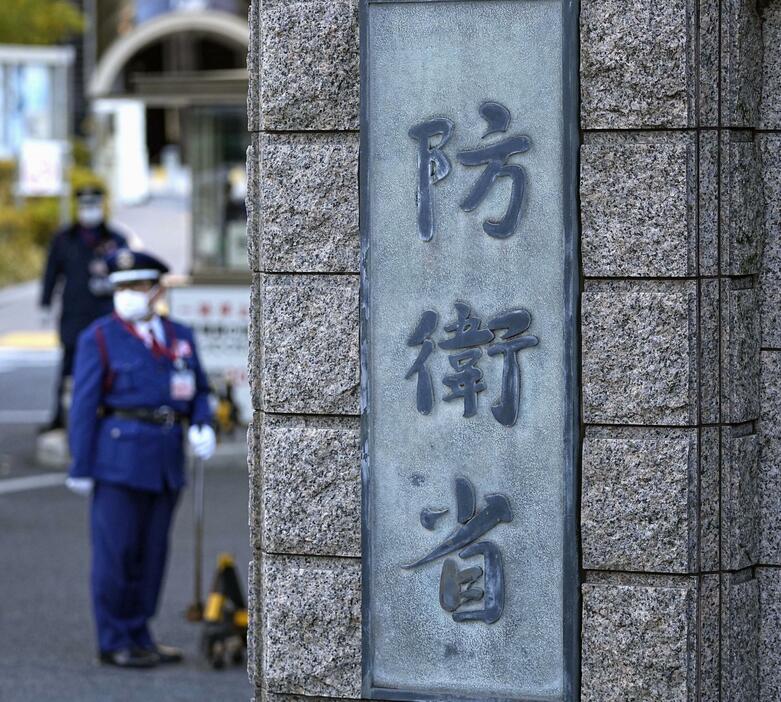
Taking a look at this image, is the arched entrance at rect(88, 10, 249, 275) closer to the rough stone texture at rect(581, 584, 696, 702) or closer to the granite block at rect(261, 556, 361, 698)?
the granite block at rect(261, 556, 361, 698)

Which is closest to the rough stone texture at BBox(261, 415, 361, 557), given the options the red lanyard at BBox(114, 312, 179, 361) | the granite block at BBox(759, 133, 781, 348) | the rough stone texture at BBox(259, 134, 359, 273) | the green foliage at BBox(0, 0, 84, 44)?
the rough stone texture at BBox(259, 134, 359, 273)

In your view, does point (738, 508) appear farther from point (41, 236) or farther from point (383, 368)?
point (41, 236)

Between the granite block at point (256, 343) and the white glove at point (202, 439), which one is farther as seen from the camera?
the white glove at point (202, 439)

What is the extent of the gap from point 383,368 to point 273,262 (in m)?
0.49

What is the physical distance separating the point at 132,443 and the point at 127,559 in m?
0.61

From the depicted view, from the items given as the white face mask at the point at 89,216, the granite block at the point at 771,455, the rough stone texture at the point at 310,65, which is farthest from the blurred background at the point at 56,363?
the rough stone texture at the point at 310,65

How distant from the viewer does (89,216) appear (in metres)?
14.4

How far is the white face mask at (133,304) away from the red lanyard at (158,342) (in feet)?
0.13

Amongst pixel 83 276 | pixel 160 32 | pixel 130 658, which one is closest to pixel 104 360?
pixel 130 658

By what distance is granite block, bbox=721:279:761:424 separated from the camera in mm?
5113

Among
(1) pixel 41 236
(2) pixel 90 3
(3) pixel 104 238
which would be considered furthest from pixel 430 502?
(2) pixel 90 3

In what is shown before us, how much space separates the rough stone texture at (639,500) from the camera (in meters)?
5.04

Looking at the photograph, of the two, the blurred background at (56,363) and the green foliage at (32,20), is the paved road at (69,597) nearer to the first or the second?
the blurred background at (56,363)

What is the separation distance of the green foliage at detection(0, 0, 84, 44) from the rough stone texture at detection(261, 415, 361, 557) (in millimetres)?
33353
